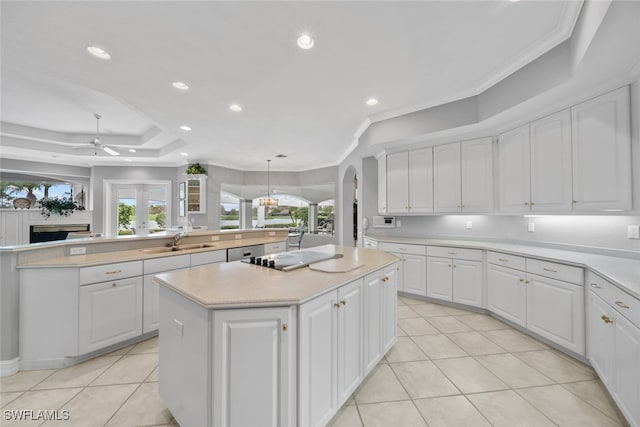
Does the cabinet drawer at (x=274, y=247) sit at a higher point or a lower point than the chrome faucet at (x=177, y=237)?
lower

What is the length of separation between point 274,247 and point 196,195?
331 cm

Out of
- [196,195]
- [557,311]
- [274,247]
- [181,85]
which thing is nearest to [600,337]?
[557,311]

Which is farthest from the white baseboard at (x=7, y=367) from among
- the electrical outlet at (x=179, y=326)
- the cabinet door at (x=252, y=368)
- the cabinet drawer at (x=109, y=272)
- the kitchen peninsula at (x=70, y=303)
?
the cabinet door at (x=252, y=368)

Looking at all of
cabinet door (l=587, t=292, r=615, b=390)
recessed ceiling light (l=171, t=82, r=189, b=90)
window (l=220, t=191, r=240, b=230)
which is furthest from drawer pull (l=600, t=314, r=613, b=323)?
window (l=220, t=191, r=240, b=230)

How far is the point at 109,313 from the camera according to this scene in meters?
2.23

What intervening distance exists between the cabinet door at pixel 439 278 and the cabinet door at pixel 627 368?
5.89ft

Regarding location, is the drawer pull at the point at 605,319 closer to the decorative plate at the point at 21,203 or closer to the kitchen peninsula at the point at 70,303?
the kitchen peninsula at the point at 70,303

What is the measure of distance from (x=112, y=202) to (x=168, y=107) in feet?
15.6

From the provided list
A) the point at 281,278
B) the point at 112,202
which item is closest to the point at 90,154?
the point at 112,202

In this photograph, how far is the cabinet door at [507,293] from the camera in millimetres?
2600

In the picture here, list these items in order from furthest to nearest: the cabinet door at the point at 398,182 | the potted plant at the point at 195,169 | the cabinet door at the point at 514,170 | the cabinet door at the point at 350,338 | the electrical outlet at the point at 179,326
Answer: the potted plant at the point at 195,169
the cabinet door at the point at 398,182
the cabinet door at the point at 514,170
the cabinet door at the point at 350,338
the electrical outlet at the point at 179,326

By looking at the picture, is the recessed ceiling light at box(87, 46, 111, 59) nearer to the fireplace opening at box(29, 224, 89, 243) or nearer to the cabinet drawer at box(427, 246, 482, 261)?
the cabinet drawer at box(427, 246, 482, 261)

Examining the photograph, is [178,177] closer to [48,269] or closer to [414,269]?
[48,269]

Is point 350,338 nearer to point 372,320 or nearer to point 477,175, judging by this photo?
point 372,320
